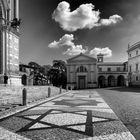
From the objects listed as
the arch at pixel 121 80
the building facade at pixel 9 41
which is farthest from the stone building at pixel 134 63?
the building facade at pixel 9 41

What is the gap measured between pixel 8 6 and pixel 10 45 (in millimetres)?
5483

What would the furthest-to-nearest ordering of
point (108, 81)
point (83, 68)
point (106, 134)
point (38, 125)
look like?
point (108, 81) < point (83, 68) < point (38, 125) < point (106, 134)

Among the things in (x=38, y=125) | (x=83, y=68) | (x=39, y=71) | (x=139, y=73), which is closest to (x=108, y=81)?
(x=83, y=68)

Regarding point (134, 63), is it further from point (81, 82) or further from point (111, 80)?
point (81, 82)

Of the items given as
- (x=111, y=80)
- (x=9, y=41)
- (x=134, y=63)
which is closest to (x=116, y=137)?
(x=9, y=41)

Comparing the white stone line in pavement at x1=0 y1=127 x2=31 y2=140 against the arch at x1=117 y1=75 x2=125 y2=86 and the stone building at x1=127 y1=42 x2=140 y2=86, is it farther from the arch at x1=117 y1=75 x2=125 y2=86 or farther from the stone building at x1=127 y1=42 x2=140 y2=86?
the arch at x1=117 y1=75 x2=125 y2=86

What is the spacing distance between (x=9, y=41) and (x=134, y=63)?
31.8 metres

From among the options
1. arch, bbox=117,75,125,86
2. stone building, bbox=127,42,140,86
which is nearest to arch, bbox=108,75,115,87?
arch, bbox=117,75,125,86

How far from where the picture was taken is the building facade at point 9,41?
18125mm

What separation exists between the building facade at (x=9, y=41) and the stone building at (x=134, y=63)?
2921cm

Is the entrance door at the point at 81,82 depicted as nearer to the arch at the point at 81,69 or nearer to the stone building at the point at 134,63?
the arch at the point at 81,69

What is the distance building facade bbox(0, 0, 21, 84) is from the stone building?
95.8 feet

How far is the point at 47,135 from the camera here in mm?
3801

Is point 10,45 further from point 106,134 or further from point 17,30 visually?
point 106,134
